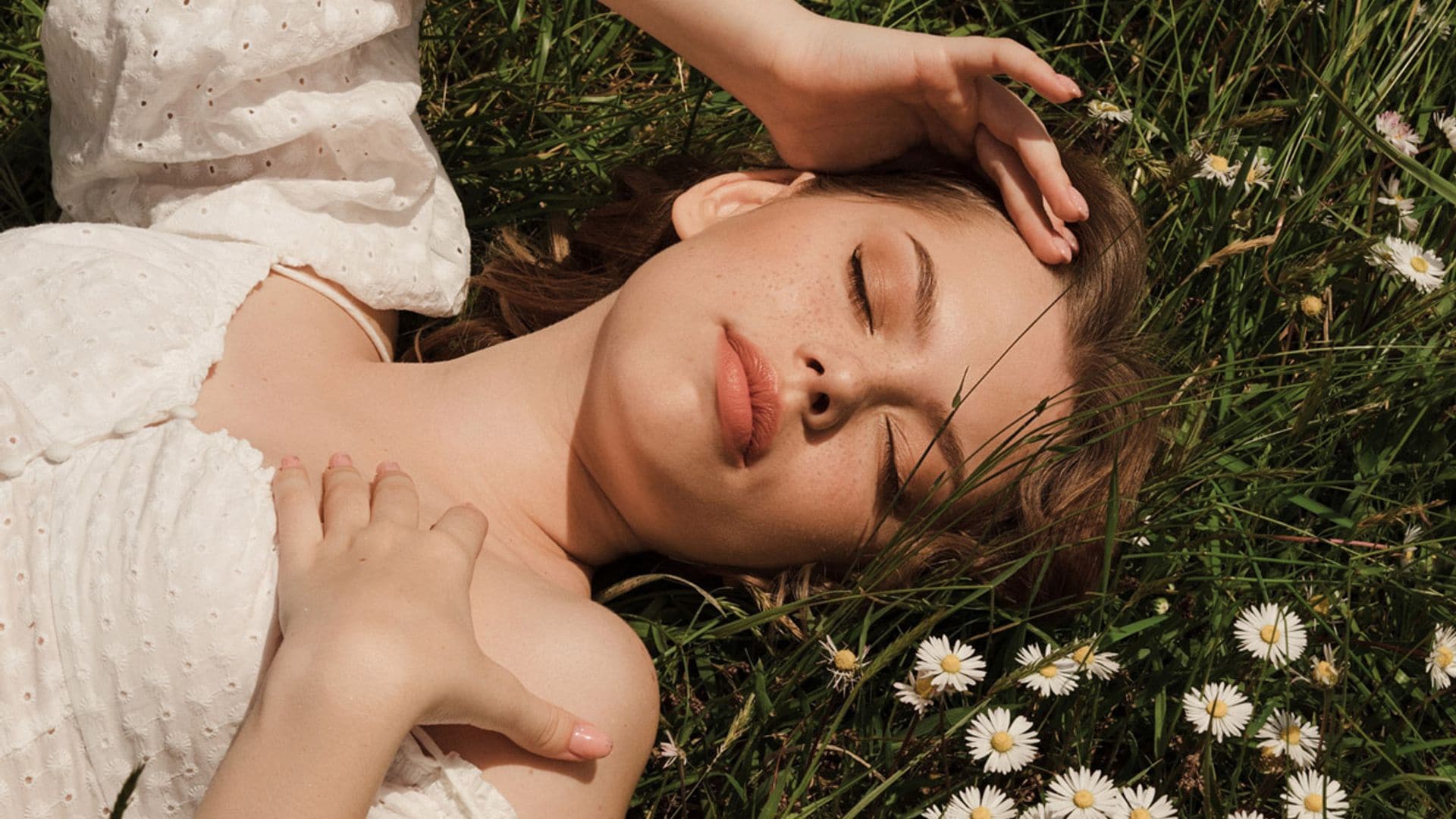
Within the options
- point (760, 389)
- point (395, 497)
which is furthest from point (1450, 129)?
point (395, 497)

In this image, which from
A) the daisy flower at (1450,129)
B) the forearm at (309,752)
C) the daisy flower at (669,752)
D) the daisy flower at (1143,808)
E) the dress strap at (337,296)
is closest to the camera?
the forearm at (309,752)

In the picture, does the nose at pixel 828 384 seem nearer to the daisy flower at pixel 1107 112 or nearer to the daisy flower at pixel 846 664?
the daisy flower at pixel 846 664

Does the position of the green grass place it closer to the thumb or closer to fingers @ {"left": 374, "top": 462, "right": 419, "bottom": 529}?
the thumb

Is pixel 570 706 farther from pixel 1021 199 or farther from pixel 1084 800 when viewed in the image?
pixel 1021 199

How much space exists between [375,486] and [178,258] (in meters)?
0.61

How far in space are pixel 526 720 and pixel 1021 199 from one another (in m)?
1.38

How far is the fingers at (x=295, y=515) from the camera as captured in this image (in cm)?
217

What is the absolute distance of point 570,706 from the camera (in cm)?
223

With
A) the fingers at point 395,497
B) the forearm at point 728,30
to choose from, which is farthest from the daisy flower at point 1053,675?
the forearm at point 728,30

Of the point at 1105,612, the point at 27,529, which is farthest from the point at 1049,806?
the point at 27,529

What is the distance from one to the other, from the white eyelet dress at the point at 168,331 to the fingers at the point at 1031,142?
1168mm

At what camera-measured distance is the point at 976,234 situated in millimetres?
2553

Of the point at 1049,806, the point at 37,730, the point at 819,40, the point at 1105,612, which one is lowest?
the point at 1105,612

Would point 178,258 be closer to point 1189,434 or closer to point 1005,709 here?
point 1005,709
